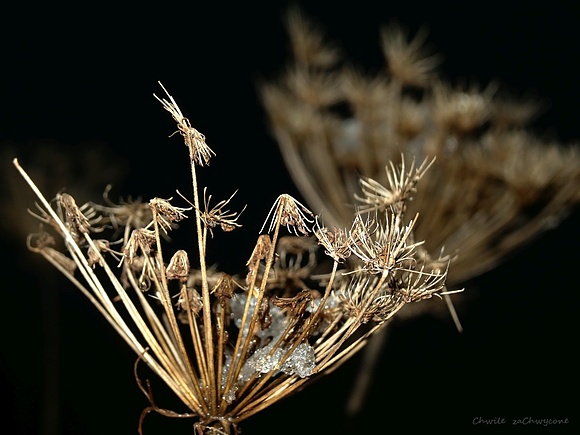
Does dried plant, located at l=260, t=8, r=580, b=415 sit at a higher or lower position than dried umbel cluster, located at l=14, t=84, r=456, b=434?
higher

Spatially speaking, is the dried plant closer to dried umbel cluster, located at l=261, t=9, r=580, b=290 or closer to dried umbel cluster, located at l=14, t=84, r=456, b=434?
dried umbel cluster, located at l=261, t=9, r=580, b=290

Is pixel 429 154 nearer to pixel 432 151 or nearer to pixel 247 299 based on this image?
pixel 432 151

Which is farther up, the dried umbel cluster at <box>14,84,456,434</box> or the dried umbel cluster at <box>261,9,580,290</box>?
the dried umbel cluster at <box>261,9,580,290</box>

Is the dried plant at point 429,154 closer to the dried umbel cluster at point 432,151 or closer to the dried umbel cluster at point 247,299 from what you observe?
the dried umbel cluster at point 432,151

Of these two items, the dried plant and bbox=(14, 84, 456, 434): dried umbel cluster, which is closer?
bbox=(14, 84, 456, 434): dried umbel cluster

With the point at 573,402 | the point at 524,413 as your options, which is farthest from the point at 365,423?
the point at 573,402

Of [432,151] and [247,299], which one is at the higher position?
[432,151]

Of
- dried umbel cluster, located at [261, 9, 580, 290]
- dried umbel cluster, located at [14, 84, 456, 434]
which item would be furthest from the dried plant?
dried umbel cluster, located at [14, 84, 456, 434]

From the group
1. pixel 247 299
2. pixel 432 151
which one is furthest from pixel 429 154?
pixel 247 299

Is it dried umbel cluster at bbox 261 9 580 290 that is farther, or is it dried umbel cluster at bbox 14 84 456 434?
dried umbel cluster at bbox 261 9 580 290
